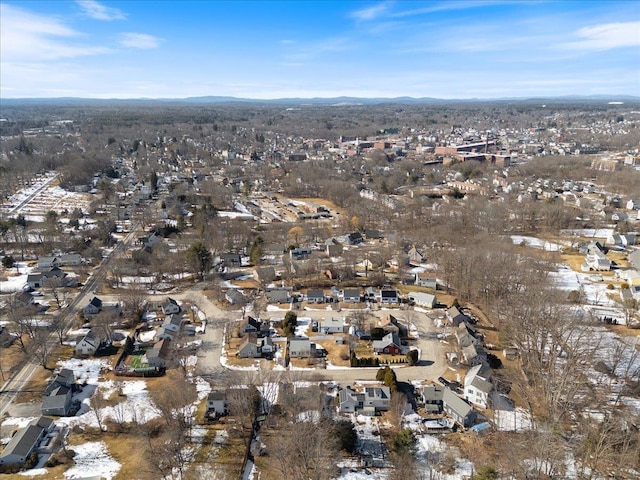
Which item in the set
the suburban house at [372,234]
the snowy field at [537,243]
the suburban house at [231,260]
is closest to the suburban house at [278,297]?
the suburban house at [231,260]

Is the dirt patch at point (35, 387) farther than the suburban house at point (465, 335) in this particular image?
No

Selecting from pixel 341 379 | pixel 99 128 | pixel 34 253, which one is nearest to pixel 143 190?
pixel 34 253

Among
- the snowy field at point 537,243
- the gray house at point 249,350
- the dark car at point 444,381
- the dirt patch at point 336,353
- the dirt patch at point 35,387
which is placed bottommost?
the dirt patch at point 336,353

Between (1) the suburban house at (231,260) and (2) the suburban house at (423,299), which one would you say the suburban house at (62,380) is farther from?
(2) the suburban house at (423,299)

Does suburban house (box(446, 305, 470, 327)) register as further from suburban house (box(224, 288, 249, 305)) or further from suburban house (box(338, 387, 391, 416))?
suburban house (box(224, 288, 249, 305))

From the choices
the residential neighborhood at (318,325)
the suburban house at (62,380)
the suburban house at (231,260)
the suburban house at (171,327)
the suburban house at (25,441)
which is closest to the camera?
the suburban house at (25,441)

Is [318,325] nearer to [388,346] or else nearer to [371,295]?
[388,346]

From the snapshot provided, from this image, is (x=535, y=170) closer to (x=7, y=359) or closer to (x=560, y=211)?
(x=560, y=211)

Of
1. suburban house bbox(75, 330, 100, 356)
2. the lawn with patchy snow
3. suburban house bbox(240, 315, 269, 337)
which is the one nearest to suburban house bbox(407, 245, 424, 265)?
suburban house bbox(240, 315, 269, 337)
